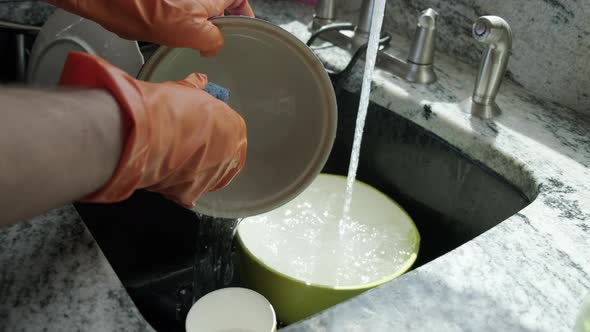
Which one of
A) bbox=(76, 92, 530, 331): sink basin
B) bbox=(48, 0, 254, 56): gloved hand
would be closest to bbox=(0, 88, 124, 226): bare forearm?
bbox=(48, 0, 254, 56): gloved hand

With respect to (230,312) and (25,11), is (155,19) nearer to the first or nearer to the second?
(230,312)

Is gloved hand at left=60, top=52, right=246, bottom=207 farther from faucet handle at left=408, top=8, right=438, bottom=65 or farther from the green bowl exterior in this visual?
faucet handle at left=408, top=8, right=438, bottom=65

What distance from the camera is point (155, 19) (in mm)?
772

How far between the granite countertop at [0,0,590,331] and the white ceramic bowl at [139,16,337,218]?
0.71ft

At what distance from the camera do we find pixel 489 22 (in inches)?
39.3

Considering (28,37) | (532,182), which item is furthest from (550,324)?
(28,37)

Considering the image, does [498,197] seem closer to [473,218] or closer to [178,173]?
[473,218]

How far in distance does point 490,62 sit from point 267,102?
18.3 inches

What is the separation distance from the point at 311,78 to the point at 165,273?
19.8 inches

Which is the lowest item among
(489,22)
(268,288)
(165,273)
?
(165,273)

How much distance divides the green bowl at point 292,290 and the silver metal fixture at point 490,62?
38cm

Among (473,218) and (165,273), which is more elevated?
(473,218)

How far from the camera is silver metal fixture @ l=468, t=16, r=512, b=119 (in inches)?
39.7

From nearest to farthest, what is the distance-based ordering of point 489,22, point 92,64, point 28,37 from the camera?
point 92,64, point 489,22, point 28,37
